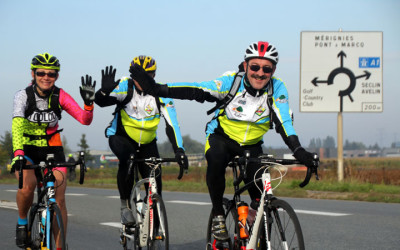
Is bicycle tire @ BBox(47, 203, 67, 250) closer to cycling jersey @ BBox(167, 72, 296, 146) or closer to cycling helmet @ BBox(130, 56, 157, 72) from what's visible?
cycling jersey @ BBox(167, 72, 296, 146)

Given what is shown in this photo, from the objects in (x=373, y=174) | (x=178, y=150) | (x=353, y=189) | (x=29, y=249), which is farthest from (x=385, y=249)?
(x=373, y=174)

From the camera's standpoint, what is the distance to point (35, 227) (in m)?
6.49

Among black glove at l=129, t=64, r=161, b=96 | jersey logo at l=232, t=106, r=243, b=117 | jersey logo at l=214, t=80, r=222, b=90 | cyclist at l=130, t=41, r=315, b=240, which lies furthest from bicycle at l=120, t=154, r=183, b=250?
black glove at l=129, t=64, r=161, b=96

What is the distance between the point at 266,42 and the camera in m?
5.51

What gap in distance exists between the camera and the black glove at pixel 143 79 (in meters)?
5.04

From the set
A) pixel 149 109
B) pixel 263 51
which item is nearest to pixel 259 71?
pixel 263 51

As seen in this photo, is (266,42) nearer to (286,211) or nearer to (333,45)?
(286,211)

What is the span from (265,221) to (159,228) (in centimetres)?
166

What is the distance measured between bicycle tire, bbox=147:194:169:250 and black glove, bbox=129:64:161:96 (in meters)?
1.47

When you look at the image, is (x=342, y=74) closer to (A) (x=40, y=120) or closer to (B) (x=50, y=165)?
(A) (x=40, y=120)

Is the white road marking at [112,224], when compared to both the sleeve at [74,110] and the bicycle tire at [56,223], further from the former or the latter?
the bicycle tire at [56,223]

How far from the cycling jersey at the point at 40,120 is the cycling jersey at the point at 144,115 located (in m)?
0.64

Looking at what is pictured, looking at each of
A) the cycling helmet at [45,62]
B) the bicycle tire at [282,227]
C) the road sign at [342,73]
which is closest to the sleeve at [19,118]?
the cycling helmet at [45,62]

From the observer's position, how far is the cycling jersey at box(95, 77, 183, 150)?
702 cm
